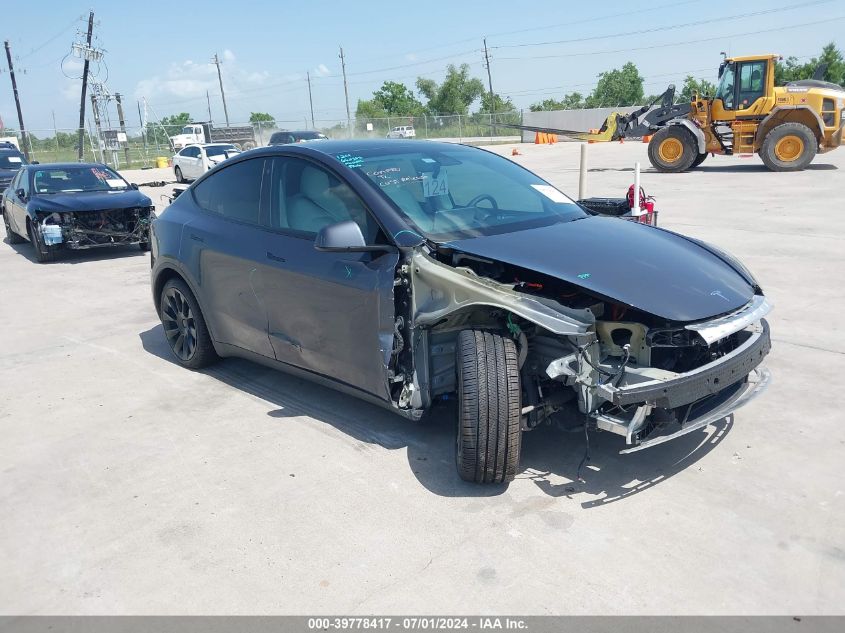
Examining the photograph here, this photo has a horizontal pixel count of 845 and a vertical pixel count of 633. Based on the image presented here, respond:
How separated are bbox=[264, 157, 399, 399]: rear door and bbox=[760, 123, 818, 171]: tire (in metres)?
16.9

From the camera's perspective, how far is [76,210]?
10.5m

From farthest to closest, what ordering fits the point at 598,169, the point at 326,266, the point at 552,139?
the point at 552,139 < the point at 598,169 < the point at 326,266

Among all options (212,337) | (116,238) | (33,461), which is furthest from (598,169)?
(33,461)

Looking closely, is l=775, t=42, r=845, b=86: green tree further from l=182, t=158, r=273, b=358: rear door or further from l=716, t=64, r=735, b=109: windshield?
l=182, t=158, r=273, b=358: rear door

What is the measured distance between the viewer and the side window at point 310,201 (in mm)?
3975

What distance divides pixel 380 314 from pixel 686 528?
175 cm

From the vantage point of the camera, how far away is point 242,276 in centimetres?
458

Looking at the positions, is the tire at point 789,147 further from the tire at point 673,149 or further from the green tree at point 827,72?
the green tree at point 827,72

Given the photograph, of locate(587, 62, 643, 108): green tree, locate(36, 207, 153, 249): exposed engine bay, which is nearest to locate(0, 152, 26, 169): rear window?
locate(36, 207, 153, 249): exposed engine bay

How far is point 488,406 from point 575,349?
0.47 metres

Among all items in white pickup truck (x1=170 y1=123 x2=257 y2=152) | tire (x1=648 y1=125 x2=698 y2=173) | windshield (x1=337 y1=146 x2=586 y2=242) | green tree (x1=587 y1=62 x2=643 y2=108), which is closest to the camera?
windshield (x1=337 y1=146 x2=586 y2=242)

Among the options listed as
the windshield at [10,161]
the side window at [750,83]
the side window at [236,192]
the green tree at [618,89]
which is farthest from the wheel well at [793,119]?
the green tree at [618,89]

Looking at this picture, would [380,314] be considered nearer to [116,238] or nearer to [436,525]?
[436,525]

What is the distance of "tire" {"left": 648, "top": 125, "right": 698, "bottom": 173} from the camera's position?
62.3ft
